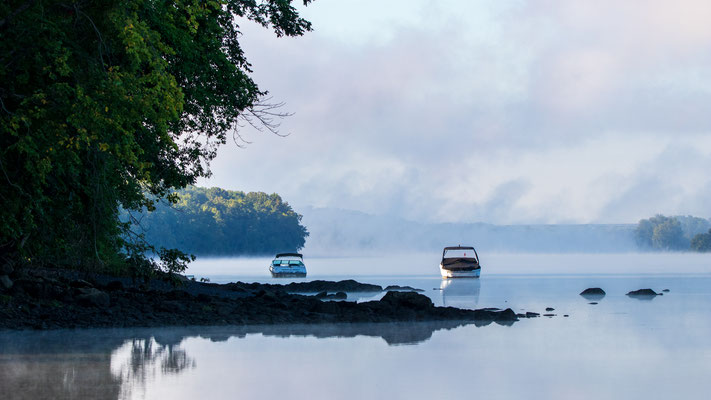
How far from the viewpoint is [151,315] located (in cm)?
2055

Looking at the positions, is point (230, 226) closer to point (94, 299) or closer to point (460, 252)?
point (460, 252)

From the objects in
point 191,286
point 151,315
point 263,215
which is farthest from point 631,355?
point 263,215

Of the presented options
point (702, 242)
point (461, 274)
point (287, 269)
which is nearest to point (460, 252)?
point (702, 242)

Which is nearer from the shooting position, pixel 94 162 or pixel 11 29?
pixel 11 29

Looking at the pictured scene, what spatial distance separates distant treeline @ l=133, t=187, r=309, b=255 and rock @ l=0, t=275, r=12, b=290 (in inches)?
5156

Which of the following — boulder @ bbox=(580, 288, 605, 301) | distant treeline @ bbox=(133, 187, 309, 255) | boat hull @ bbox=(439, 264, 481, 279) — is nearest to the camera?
boulder @ bbox=(580, 288, 605, 301)

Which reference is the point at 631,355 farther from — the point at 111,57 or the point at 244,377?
the point at 111,57

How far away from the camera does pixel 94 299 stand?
2114 centimetres

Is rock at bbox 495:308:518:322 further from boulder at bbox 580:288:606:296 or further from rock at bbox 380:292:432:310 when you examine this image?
boulder at bbox 580:288:606:296

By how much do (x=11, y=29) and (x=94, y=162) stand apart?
10.0 ft

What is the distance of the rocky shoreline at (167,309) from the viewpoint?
1978 centimetres

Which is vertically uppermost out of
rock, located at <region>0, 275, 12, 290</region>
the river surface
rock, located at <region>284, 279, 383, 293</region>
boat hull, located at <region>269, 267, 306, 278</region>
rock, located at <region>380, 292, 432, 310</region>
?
boat hull, located at <region>269, 267, 306, 278</region>

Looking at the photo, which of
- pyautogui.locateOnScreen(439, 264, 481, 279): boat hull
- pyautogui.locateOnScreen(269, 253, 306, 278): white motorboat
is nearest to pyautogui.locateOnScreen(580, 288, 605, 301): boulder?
pyautogui.locateOnScreen(439, 264, 481, 279): boat hull

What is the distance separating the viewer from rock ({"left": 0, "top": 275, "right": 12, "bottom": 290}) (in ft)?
70.1
